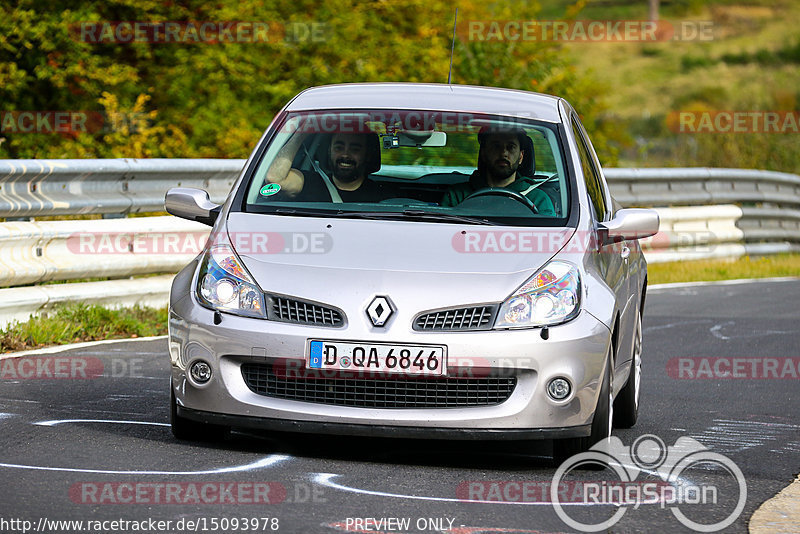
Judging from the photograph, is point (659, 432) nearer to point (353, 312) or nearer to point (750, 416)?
point (750, 416)

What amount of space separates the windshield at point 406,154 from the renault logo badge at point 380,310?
3.22 feet

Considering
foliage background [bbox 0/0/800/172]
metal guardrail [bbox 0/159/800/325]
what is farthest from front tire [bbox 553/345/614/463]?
foliage background [bbox 0/0/800/172]

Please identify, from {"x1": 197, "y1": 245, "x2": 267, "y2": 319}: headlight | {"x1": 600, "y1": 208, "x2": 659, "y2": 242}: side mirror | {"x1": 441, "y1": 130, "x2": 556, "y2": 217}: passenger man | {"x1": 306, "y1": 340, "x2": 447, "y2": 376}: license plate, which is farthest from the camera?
{"x1": 441, "y1": 130, "x2": 556, "y2": 217}: passenger man

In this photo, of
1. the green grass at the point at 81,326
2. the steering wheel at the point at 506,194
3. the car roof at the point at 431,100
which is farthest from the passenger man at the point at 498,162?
the green grass at the point at 81,326

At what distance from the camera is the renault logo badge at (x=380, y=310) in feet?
19.0

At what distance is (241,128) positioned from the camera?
2328 cm

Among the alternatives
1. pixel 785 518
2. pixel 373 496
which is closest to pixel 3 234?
pixel 373 496

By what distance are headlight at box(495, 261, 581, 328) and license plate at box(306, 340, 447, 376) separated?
Answer: 30cm

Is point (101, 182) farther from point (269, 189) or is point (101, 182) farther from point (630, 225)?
point (630, 225)

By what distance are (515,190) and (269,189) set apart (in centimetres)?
118

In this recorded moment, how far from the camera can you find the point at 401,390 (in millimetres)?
5840

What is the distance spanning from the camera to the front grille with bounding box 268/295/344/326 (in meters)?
5.84

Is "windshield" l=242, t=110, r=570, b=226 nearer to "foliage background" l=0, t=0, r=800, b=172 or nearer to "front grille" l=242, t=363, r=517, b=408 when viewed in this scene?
"front grille" l=242, t=363, r=517, b=408

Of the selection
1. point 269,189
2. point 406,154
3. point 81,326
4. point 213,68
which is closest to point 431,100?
point 406,154
